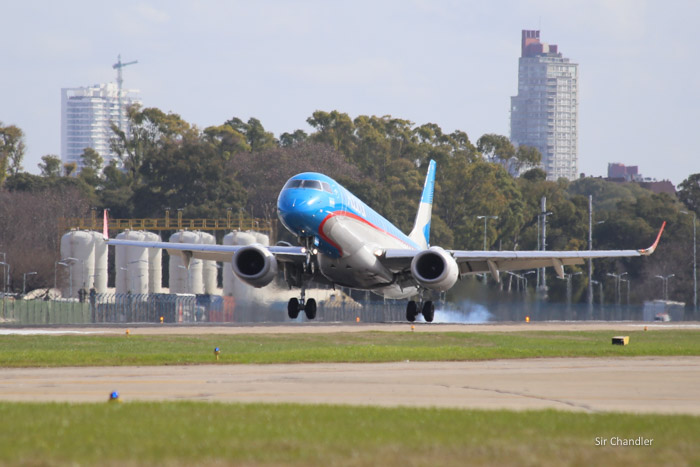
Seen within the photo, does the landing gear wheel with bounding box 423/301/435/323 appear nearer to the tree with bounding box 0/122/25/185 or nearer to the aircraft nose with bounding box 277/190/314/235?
the aircraft nose with bounding box 277/190/314/235

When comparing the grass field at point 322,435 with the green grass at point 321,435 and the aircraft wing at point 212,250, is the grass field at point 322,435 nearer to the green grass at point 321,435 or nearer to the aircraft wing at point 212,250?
the green grass at point 321,435

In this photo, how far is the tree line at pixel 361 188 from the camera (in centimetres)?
12375

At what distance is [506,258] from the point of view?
1854 inches

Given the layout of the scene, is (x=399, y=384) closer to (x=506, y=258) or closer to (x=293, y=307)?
(x=293, y=307)

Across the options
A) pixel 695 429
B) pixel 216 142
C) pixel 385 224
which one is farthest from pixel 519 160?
pixel 695 429

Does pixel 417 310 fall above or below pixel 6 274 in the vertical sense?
above

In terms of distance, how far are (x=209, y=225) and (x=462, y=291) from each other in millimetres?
51999

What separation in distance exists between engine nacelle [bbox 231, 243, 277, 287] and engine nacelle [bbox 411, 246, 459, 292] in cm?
545

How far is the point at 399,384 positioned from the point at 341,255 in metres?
18.5

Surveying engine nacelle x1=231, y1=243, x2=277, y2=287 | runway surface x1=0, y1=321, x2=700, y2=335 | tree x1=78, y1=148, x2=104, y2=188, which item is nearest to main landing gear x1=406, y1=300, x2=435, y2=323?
runway surface x1=0, y1=321, x2=700, y2=335

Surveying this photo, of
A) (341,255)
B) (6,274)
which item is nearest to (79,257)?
(6,274)

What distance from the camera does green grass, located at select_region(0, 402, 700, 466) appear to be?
12.3m

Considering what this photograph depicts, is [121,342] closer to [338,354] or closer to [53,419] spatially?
[338,354]

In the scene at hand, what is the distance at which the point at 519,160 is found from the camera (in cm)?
17425
